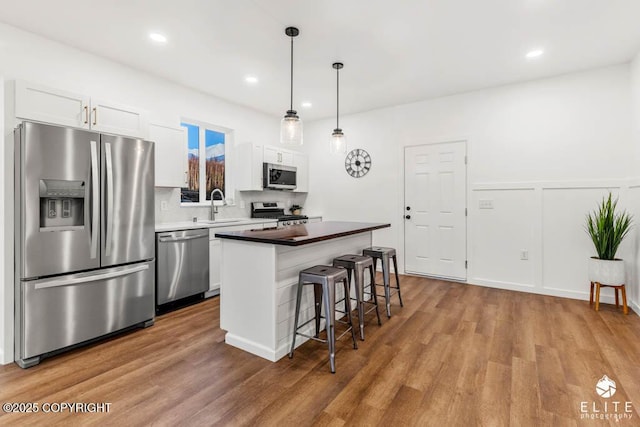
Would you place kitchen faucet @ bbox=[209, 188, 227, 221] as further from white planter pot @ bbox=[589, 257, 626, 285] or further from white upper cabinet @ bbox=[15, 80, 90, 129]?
white planter pot @ bbox=[589, 257, 626, 285]

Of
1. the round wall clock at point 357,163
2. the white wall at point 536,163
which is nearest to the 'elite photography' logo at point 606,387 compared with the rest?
the white wall at point 536,163

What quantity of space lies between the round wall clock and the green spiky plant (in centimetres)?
306

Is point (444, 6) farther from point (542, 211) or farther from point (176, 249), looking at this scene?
point (176, 249)

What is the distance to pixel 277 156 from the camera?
17.6 ft

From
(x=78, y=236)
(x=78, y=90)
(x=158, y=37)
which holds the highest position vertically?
(x=158, y=37)

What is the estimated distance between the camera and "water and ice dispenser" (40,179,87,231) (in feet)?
7.89

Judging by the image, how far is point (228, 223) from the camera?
4082mm

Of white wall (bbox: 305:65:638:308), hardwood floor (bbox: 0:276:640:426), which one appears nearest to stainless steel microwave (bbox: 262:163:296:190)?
white wall (bbox: 305:65:638:308)

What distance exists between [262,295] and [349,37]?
2479mm

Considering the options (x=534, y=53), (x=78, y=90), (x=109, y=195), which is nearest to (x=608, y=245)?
(x=534, y=53)

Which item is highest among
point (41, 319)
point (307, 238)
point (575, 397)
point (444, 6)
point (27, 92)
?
point (444, 6)

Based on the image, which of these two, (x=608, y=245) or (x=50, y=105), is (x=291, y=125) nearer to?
(x=50, y=105)

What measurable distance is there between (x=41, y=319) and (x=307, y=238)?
205cm

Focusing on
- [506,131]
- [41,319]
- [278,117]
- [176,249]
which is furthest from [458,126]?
[41,319]
